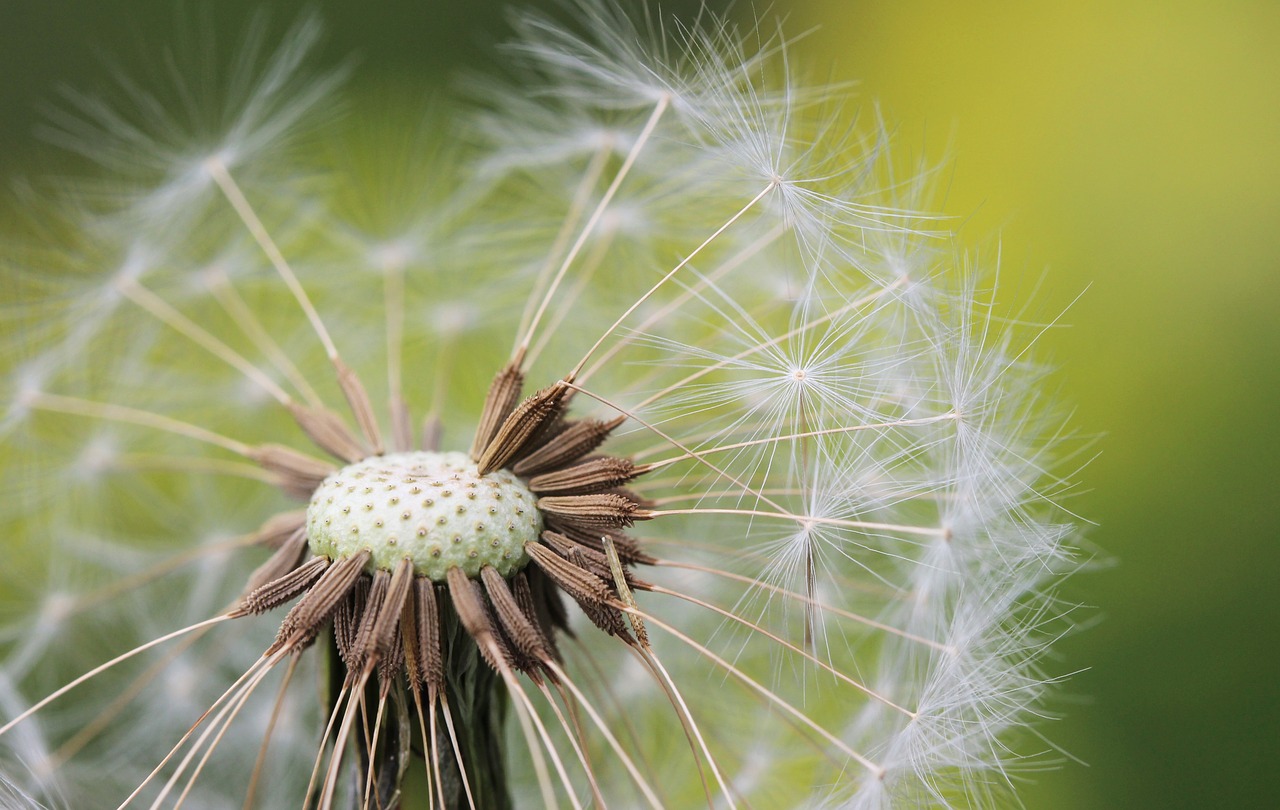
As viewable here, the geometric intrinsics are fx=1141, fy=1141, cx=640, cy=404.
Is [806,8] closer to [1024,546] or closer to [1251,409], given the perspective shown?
[1251,409]

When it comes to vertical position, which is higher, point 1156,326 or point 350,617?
point 1156,326

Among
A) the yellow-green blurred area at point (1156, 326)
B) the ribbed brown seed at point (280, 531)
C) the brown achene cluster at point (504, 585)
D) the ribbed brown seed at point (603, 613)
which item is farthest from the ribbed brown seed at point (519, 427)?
the yellow-green blurred area at point (1156, 326)

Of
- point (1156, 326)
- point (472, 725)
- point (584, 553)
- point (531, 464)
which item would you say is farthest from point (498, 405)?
point (1156, 326)

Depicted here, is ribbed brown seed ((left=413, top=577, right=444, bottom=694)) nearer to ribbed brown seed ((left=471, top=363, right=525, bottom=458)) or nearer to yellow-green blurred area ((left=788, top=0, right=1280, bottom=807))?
ribbed brown seed ((left=471, top=363, right=525, bottom=458))

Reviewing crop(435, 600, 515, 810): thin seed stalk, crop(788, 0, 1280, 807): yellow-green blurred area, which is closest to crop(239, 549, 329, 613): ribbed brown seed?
crop(435, 600, 515, 810): thin seed stalk

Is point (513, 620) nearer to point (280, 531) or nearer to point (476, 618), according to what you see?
point (476, 618)

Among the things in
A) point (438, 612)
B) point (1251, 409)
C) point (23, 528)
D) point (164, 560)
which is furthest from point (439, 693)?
point (1251, 409)

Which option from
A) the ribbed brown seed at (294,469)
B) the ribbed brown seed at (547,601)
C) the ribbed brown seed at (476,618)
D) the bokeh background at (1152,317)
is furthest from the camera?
the bokeh background at (1152,317)

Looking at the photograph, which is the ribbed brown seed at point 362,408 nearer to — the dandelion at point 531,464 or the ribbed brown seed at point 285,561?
the dandelion at point 531,464
